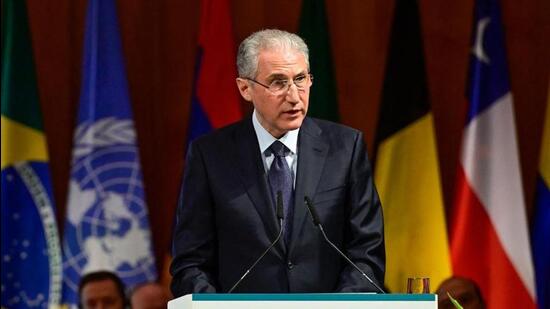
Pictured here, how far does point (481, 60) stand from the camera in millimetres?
6746

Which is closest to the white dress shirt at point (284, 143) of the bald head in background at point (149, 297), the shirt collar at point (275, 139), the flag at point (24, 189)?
the shirt collar at point (275, 139)

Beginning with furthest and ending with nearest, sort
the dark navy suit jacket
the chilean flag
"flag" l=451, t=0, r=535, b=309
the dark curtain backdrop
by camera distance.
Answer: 1. the dark curtain backdrop
2. the chilean flag
3. "flag" l=451, t=0, r=535, b=309
4. the dark navy suit jacket

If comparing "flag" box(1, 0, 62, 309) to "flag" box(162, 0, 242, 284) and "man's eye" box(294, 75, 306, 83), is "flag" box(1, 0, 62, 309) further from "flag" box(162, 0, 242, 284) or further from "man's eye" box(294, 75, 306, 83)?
"man's eye" box(294, 75, 306, 83)

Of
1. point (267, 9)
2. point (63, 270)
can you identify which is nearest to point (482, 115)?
point (267, 9)

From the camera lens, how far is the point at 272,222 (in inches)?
136

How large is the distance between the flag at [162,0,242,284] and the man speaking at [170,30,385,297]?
3.15 m

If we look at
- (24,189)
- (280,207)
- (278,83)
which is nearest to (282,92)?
(278,83)

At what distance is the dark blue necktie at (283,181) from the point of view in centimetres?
350

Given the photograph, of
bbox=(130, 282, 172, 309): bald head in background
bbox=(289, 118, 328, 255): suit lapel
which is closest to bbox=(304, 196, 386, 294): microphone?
bbox=(289, 118, 328, 255): suit lapel

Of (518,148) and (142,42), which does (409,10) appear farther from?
(142,42)

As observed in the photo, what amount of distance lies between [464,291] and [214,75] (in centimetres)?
201

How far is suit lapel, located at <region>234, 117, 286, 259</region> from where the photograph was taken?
3471 millimetres

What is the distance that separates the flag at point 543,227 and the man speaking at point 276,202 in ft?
10.7

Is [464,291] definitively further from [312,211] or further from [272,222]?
[312,211]
